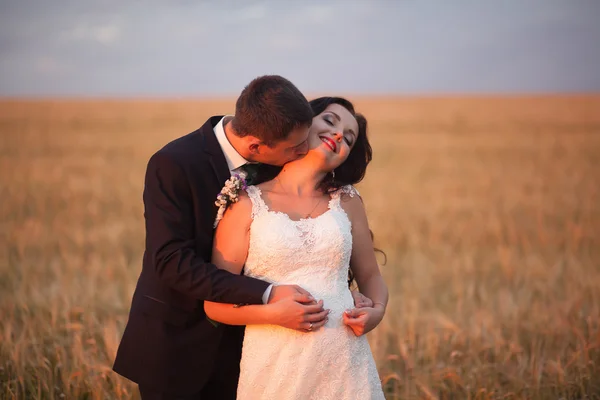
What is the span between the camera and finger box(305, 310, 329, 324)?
3531 mm

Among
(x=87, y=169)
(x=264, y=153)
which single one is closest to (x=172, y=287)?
(x=264, y=153)

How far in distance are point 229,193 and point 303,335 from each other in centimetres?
80

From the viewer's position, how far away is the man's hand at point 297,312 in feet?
A: 11.5

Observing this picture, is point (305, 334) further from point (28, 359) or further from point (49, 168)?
point (49, 168)

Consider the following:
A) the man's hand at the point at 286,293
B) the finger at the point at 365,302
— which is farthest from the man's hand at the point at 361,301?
the man's hand at the point at 286,293

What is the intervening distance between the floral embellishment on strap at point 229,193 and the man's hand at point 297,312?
549 mm

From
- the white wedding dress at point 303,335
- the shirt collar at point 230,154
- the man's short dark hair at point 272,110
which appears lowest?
the white wedding dress at point 303,335

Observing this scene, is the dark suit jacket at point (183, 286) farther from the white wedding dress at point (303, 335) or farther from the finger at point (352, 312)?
the finger at point (352, 312)

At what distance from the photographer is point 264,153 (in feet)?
12.3

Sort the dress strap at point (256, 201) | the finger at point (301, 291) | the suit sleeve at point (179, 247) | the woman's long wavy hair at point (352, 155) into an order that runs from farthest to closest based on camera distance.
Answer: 1. the woman's long wavy hair at point (352, 155)
2. the dress strap at point (256, 201)
3. the finger at point (301, 291)
4. the suit sleeve at point (179, 247)

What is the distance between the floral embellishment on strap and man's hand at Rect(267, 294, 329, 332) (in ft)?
1.80

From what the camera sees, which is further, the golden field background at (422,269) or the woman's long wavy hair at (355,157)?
the golden field background at (422,269)

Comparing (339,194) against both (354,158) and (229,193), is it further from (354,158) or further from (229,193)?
(229,193)

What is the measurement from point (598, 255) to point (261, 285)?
24.9 feet
